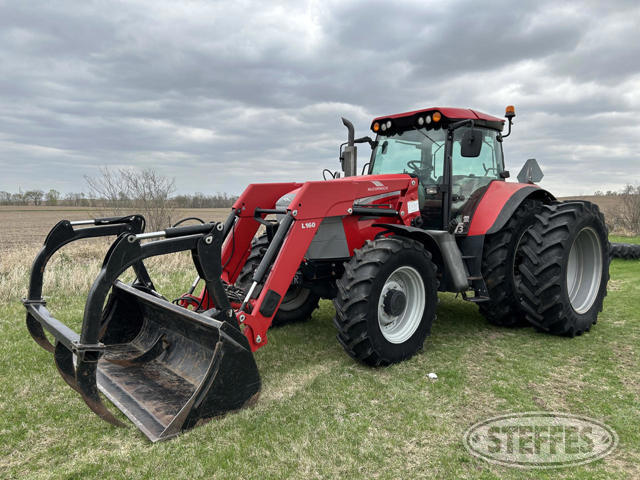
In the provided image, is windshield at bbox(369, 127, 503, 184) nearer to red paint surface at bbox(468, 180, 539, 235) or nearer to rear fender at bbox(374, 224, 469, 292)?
red paint surface at bbox(468, 180, 539, 235)

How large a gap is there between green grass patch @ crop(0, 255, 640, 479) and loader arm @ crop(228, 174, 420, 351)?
687 millimetres

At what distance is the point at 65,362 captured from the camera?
2990 mm

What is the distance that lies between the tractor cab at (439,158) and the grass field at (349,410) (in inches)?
60.2

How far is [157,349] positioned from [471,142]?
362 centimetres

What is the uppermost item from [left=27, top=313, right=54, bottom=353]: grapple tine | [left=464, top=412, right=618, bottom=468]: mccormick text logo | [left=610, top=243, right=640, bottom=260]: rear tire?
[left=27, top=313, right=54, bottom=353]: grapple tine

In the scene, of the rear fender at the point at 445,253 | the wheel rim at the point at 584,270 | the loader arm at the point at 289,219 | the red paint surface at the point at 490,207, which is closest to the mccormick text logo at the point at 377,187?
the loader arm at the point at 289,219

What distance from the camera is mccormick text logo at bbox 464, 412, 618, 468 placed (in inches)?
109

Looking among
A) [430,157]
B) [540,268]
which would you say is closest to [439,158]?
[430,157]

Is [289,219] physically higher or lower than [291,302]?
higher

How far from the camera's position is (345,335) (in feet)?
12.7

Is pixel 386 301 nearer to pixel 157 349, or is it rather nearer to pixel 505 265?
pixel 505 265

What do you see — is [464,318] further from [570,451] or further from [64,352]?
[64,352]

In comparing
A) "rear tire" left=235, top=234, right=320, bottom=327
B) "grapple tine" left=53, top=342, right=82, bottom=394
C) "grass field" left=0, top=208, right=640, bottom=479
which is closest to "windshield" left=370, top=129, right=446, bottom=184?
"rear tire" left=235, top=234, right=320, bottom=327

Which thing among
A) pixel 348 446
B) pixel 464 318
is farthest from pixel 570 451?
pixel 464 318
